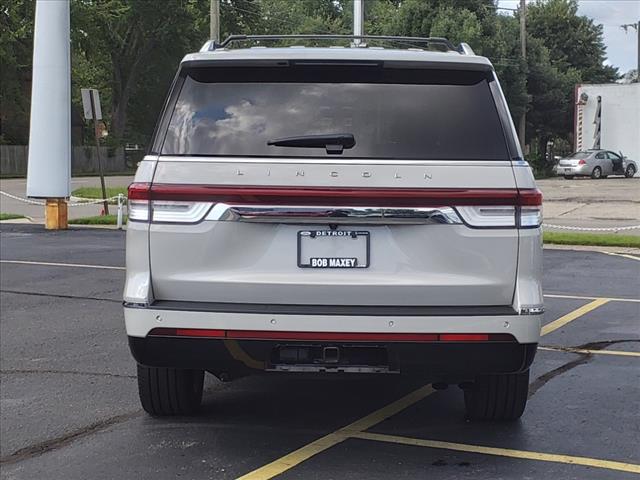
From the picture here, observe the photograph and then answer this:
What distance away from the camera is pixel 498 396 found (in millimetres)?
5070

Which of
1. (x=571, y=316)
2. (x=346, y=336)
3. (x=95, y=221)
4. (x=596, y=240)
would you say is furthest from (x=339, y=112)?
(x=95, y=221)

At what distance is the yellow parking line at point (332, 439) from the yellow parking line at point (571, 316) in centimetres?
244

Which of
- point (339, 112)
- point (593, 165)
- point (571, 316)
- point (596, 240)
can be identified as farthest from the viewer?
point (593, 165)

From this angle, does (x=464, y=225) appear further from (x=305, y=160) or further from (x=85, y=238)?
(x=85, y=238)

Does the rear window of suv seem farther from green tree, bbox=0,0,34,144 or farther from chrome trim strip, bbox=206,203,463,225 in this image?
green tree, bbox=0,0,34,144

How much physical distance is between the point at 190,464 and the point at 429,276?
5.14 ft

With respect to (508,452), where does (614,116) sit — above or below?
above

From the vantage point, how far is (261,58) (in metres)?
4.43

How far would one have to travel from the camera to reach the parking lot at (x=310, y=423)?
4.52m

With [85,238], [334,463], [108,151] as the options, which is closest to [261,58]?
[334,463]

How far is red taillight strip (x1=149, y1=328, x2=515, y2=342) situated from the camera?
414cm

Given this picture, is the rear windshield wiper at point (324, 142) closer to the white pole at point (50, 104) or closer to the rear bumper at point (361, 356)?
the rear bumper at point (361, 356)

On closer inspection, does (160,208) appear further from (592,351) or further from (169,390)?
(592,351)

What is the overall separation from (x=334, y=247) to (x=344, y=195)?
250 mm
